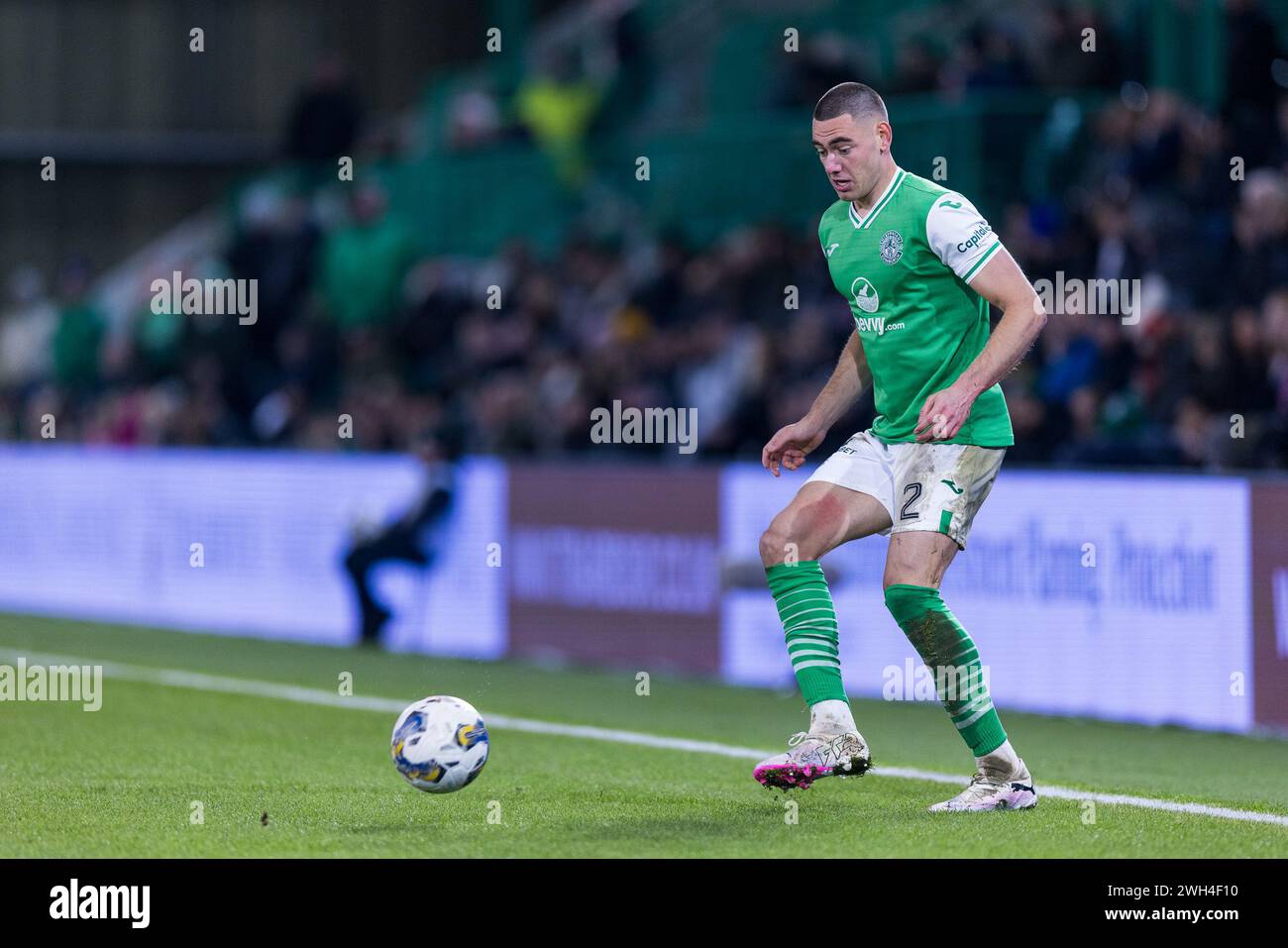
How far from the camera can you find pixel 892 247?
293 inches

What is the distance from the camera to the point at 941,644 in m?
7.37

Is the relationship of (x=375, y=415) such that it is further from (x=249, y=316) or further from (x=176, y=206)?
(x=176, y=206)

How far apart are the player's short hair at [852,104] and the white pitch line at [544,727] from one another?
2512 mm

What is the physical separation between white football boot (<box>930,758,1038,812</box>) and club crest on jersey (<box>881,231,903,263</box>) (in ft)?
5.66

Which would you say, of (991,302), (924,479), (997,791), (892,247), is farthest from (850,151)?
(997,791)

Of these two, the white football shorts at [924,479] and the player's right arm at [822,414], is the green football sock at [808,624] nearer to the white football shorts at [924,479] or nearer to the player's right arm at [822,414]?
the white football shorts at [924,479]

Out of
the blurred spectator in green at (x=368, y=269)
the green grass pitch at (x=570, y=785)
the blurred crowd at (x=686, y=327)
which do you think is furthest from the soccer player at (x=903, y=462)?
the blurred spectator in green at (x=368, y=269)

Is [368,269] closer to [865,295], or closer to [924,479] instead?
[865,295]

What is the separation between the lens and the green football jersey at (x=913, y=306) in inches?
292

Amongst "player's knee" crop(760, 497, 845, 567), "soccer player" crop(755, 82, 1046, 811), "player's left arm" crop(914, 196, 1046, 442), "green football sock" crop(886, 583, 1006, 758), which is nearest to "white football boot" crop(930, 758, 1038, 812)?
"soccer player" crop(755, 82, 1046, 811)

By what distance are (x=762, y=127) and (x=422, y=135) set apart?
784 centimetres

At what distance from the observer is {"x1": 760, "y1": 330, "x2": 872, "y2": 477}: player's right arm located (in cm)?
784

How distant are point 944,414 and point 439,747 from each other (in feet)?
6.68
